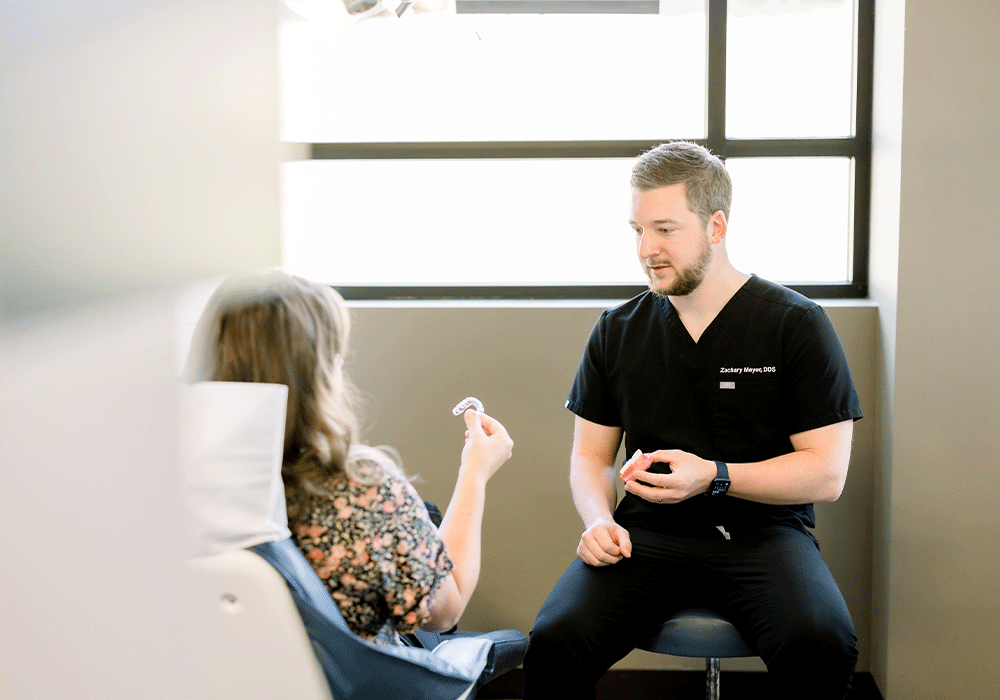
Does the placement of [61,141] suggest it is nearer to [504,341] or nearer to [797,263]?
[504,341]

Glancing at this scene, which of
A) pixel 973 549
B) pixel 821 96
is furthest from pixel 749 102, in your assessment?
pixel 973 549

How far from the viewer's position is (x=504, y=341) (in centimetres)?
187

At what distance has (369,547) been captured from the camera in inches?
33.7

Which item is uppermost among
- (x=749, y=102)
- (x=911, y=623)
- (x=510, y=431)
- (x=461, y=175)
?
(x=749, y=102)

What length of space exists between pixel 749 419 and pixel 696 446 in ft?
0.38

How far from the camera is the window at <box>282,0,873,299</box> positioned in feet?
6.15

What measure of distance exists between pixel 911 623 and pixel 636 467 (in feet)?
3.06

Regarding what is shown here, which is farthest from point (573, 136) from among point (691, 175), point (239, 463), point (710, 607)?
point (239, 463)

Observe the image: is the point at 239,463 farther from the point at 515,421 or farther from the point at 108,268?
the point at 515,421

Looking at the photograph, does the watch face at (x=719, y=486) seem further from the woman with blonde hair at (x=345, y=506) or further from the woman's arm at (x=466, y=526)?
the woman with blonde hair at (x=345, y=506)

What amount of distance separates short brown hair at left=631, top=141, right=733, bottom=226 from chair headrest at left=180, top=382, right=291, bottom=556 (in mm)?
1148

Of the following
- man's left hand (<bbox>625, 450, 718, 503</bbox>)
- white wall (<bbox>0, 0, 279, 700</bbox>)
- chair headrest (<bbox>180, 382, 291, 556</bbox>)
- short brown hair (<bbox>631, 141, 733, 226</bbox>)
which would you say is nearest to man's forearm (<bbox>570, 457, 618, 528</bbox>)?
man's left hand (<bbox>625, 450, 718, 503</bbox>)

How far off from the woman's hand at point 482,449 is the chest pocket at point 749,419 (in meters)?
0.56

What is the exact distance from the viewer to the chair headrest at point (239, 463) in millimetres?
345
